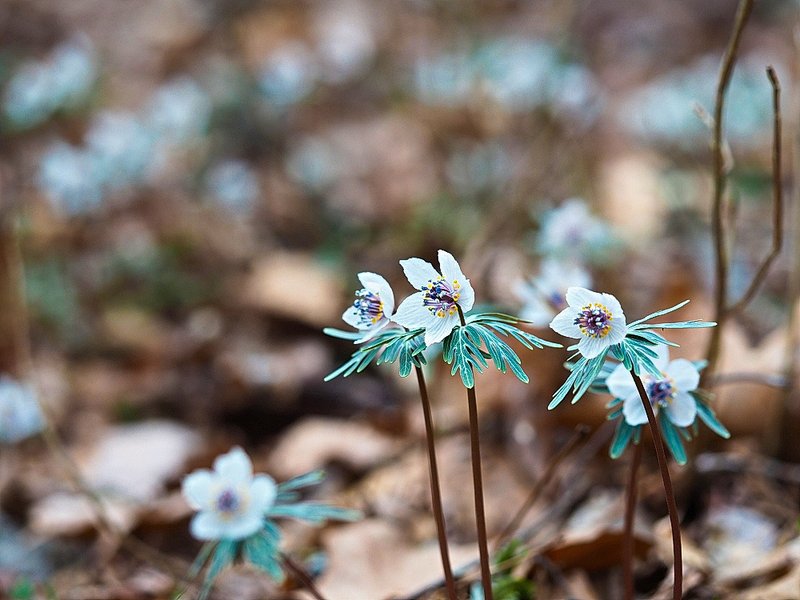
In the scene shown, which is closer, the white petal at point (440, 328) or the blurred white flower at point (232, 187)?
the white petal at point (440, 328)

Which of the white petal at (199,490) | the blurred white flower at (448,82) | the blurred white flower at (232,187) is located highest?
the blurred white flower at (448,82)

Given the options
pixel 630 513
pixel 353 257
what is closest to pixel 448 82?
pixel 353 257

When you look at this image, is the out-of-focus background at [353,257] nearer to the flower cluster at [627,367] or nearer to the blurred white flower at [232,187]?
the blurred white flower at [232,187]

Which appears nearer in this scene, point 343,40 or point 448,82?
point 448,82

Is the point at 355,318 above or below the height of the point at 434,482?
above

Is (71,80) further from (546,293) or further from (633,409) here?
(633,409)

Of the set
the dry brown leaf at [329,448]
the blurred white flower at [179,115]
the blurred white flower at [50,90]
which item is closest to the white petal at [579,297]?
the dry brown leaf at [329,448]

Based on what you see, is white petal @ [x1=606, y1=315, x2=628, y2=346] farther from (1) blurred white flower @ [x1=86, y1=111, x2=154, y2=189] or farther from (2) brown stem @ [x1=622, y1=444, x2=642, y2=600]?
(1) blurred white flower @ [x1=86, y1=111, x2=154, y2=189]
